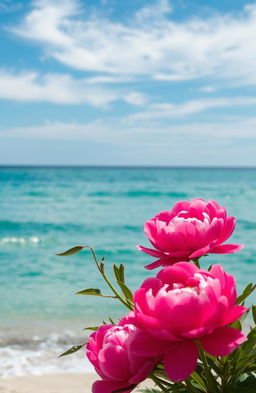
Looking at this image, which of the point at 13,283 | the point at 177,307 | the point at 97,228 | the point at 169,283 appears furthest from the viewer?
the point at 97,228

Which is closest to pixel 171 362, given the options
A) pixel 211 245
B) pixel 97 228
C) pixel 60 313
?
pixel 211 245

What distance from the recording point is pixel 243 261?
37.3ft

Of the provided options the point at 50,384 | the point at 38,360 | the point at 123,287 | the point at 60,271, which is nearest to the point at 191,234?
the point at 123,287

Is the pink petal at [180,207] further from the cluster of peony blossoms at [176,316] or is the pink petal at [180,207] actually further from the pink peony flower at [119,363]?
the pink peony flower at [119,363]

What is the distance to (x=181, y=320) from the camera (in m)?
0.68

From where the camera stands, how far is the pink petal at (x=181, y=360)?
2.25ft

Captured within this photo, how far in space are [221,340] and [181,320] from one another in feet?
0.22

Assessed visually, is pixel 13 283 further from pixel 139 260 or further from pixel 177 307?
pixel 177 307

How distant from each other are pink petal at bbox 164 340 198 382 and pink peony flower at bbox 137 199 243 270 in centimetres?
18

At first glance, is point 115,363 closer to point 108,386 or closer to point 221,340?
point 108,386

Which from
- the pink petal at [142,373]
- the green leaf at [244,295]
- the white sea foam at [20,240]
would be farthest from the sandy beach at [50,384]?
the white sea foam at [20,240]

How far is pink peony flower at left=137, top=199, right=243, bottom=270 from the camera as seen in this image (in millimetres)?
867

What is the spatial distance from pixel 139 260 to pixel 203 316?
10.8 m

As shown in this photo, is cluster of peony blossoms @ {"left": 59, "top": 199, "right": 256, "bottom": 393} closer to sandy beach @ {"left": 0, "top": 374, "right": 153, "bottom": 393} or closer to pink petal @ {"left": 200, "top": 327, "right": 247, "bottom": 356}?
pink petal @ {"left": 200, "top": 327, "right": 247, "bottom": 356}
